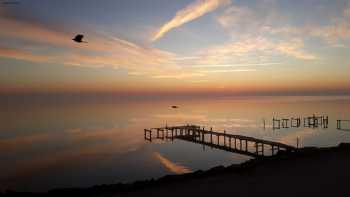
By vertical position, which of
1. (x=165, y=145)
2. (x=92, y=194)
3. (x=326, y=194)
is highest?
(x=326, y=194)

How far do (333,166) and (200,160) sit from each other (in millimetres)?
15437

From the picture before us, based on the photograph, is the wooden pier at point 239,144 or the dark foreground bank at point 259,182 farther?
the wooden pier at point 239,144

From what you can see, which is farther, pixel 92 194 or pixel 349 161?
pixel 349 161

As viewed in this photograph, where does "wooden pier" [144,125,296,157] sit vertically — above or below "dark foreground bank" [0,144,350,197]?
below

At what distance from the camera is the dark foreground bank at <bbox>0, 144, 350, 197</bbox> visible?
9.49 meters

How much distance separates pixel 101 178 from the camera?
20.3 metres

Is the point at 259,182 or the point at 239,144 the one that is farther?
the point at 239,144

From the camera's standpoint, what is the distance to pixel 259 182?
1069cm

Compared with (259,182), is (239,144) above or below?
below

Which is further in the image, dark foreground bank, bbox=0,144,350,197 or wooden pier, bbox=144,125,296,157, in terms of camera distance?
wooden pier, bbox=144,125,296,157

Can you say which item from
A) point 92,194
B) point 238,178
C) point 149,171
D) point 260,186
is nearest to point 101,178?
point 149,171

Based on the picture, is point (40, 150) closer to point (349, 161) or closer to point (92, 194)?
point (92, 194)

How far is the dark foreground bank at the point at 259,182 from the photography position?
949 cm

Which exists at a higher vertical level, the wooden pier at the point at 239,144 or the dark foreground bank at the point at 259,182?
the dark foreground bank at the point at 259,182
